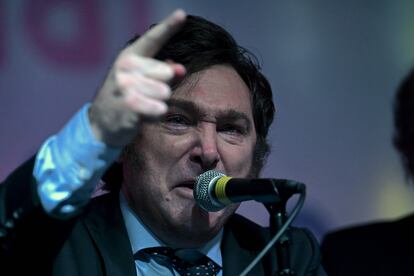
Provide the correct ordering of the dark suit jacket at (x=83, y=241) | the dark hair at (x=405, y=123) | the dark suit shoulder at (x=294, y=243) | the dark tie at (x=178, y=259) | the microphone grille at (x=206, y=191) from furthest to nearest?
the dark hair at (x=405, y=123) → the dark suit shoulder at (x=294, y=243) → the dark tie at (x=178, y=259) → the microphone grille at (x=206, y=191) → the dark suit jacket at (x=83, y=241)

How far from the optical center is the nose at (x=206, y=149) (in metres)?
1.87

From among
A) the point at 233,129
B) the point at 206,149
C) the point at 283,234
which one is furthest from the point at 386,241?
the point at 283,234

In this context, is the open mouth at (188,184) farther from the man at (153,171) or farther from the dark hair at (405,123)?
the dark hair at (405,123)

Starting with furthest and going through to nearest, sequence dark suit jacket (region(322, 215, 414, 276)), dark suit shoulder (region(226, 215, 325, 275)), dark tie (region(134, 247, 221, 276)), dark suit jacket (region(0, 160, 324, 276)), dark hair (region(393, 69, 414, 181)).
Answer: dark hair (region(393, 69, 414, 181)) → dark suit jacket (region(322, 215, 414, 276)) → dark suit shoulder (region(226, 215, 325, 275)) → dark tie (region(134, 247, 221, 276)) → dark suit jacket (region(0, 160, 324, 276))

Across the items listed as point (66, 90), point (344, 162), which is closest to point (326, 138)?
point (344, 162)

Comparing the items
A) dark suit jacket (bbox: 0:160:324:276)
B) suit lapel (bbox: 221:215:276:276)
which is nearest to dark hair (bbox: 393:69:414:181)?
dark suit jacket (bbox: 0:160:324:276)

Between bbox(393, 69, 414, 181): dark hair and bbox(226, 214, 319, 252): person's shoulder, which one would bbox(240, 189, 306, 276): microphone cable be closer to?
bbox(226, 214, 319, 252): person's shoulder

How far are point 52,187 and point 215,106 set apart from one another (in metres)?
0.75

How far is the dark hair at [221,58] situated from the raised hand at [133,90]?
732mm

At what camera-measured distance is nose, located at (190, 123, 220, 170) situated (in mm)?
1866

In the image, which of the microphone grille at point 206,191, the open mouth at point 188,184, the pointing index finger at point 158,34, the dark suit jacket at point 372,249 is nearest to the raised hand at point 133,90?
the pointing index finger at point 158,34

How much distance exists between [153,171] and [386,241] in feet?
4.19

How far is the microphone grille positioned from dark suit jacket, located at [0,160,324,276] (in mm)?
179

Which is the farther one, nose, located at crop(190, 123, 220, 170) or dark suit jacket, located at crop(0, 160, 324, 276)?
nose, located at crop(190, 123, 220, 170)
